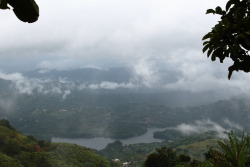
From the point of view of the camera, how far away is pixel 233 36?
15.4 feet

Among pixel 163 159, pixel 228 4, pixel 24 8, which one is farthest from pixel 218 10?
pixel 163 159

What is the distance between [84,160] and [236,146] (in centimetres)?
9431

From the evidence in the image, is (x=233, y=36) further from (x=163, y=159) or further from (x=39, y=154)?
(x=39, y=154)

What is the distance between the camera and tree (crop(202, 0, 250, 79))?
4.49 m

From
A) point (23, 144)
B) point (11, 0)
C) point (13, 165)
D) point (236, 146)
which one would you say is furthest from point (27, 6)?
point (23, 144)

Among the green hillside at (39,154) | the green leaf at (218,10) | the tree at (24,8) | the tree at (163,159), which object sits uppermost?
the green hillside at (39,154)

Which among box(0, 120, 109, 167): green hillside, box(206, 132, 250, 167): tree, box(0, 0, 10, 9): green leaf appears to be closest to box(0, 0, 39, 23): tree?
box(0, 0, 10, 9): green leaf

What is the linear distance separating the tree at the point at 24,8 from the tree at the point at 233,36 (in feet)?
10.1

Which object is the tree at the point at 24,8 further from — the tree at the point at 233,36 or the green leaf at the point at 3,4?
the tree at the point at 233,36

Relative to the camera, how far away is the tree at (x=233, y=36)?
4492mm

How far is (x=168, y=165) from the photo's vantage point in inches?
2509

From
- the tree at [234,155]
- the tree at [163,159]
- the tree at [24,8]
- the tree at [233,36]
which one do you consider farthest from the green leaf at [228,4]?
the tree at [163,159]

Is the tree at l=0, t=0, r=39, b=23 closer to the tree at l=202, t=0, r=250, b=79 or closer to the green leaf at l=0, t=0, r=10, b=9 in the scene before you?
the green leaf at l=0, t=0, r=10, b=9

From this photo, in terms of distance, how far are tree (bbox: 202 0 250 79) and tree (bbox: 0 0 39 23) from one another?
3.09m
